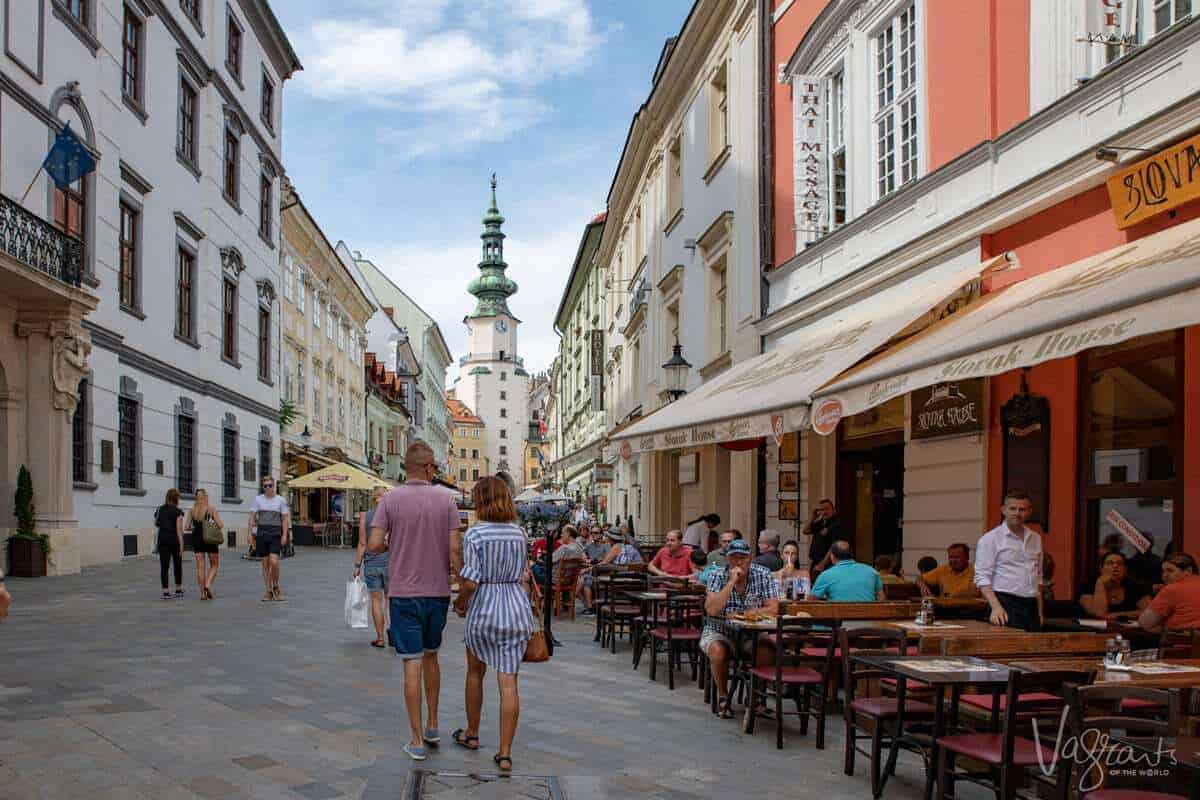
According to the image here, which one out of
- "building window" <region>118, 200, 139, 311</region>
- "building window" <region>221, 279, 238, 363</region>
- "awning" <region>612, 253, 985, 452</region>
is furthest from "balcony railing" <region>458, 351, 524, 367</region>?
"awning" <region>612, 253, 985, 452</region>

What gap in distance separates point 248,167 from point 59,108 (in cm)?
1227

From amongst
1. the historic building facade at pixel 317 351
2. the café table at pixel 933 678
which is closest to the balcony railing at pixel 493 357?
the historic building facade at pixel 317 351

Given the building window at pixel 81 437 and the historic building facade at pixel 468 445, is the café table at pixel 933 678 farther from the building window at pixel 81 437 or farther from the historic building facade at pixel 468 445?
the historic building facade at pixel 468 445

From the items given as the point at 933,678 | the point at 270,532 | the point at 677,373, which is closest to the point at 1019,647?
the point at 933,678

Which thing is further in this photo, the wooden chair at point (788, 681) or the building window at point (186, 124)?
the building window at point (186, 124)

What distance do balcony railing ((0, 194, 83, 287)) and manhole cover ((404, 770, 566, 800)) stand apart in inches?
482

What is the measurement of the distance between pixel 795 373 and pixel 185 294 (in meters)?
18.2

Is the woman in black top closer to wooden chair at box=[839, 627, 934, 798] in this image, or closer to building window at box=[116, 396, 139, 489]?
building window at box=[116, 396, 139, 489]

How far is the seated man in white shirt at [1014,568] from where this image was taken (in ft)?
25.8

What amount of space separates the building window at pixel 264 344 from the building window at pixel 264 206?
2.30m

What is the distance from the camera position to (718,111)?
68.3ft

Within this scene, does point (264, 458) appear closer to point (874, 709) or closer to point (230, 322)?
point (230, 322)

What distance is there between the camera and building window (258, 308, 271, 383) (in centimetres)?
3164

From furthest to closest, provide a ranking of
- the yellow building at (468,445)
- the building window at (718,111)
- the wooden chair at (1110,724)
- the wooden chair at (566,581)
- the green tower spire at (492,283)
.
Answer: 1. the yellow building at (468,445)
2. the green tower spire at (492,283)
3. the building window at (718,111)
4. the wooden chair at (566,581)
5. the wooden chair at (1110,724)
